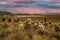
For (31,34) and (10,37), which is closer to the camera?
(10,37)

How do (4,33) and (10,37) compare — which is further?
(4,33)

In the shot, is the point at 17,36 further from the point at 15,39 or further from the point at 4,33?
the point at 4,33

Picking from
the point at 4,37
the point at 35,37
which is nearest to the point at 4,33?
the point at 4,37

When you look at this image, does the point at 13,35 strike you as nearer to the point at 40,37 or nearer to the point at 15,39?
the point at 15,39

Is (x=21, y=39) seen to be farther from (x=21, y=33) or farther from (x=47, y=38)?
(x=47, y=38)

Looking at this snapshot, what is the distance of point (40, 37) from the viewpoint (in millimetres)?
15414

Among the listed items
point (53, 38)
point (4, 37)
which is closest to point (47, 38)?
point (53, 38)

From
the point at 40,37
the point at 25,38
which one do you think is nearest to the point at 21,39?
the point at 25,38

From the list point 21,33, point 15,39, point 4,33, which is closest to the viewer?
point 15,39

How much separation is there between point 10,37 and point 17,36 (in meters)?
0.42

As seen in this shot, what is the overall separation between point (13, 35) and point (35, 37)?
51.8 inches

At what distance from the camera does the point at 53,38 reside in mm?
15969

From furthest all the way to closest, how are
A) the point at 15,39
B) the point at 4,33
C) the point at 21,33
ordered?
1. the point at 4,33
2. the point at 21,33
3. the point at 15,39

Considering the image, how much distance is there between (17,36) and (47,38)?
1969 mm
